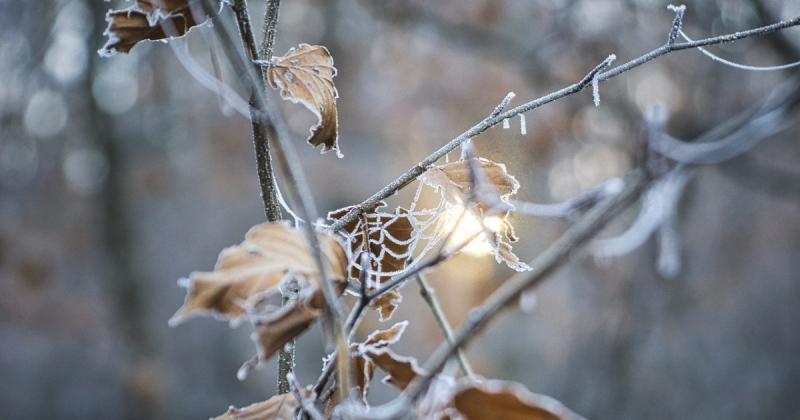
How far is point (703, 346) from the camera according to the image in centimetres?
330

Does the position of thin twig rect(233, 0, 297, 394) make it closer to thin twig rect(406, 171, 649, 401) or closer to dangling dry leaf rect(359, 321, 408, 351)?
dangling dry leaf rect(359, 321, 408, 351)

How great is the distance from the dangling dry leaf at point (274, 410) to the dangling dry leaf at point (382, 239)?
100 mm

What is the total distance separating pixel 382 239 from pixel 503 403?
0.66ft

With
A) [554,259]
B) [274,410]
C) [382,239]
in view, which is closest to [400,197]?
[382,239]

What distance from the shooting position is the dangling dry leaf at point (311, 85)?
41 centimetres

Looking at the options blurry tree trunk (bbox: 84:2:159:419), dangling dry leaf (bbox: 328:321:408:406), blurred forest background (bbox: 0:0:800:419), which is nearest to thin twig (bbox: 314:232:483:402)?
dangling dry leaf (bbox: 328:321:408:406)

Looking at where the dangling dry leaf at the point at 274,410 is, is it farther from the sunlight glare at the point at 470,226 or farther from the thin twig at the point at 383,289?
the sunlight glare at the point at 470,226

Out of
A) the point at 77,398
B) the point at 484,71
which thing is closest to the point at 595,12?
the point at 484,71

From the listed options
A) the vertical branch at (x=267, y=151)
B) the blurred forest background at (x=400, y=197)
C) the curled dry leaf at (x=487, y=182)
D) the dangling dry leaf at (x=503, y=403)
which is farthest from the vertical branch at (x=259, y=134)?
the blurred forest background at (x=400, y=197)

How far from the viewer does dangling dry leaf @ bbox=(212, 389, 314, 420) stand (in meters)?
0.34

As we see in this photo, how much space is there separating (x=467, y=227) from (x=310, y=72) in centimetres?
16

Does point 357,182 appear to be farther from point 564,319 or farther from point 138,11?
point 138,11

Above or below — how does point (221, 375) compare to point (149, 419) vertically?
below

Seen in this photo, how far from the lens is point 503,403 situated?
10.0 inches
